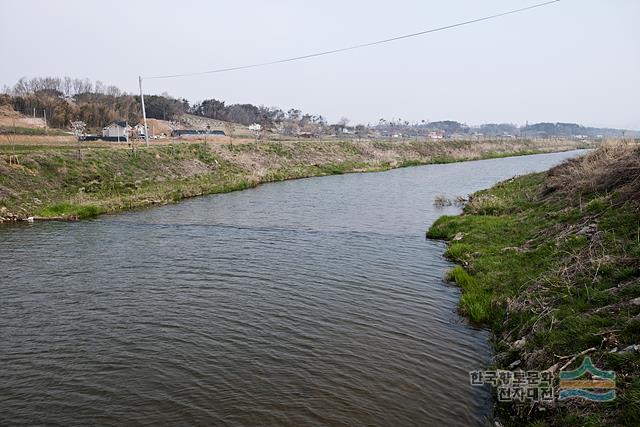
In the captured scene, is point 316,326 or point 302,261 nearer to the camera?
point 316,326

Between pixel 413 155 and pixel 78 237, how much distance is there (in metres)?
74.7

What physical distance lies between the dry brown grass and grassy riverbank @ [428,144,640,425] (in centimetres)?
6

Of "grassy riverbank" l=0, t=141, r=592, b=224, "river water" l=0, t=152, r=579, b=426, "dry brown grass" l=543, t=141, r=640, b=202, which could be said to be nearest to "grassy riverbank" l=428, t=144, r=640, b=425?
"dry brown grass" l=543, t=141, r=640, b=202

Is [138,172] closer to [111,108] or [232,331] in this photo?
[232,331]

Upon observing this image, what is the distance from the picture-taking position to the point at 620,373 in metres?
7.34

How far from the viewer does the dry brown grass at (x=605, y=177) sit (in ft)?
51.2

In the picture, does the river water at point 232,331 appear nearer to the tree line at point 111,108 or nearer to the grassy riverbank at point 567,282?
the grassy riverbank at point 567,282

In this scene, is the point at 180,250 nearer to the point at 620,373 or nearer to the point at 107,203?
the point at 107,203

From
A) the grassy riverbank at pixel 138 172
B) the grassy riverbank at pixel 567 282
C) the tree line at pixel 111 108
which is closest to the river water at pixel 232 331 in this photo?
the grassy riverbank at pixel 567 282

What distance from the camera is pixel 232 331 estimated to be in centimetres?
1205

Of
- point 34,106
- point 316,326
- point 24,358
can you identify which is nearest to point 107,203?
point 24,358

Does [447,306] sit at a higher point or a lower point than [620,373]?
lower

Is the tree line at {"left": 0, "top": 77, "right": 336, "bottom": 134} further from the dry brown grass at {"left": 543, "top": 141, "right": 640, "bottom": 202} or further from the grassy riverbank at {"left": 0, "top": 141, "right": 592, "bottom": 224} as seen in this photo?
the dry brown grass at {"left": 543, "top": 141, "right": 640, "bottom": 202}

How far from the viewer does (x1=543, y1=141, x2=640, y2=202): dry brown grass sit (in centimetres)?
1559
